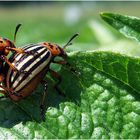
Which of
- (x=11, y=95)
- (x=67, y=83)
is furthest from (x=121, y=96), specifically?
(x=11, y=95)

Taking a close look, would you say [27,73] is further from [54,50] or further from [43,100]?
[54,50]

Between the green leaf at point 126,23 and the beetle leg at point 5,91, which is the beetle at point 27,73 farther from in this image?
the green leaf at point 126,23

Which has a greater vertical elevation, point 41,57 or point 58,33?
point 41,57

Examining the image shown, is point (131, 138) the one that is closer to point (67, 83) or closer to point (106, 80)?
point (106, 80)

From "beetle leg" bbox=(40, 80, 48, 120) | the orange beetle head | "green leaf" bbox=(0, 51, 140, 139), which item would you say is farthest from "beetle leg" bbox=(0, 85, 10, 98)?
the orange beetle head

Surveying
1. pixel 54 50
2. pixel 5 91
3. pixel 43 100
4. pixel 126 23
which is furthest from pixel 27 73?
pixel 126 23

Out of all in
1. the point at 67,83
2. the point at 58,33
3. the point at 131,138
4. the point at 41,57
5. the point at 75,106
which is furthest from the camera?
the point at 58,33

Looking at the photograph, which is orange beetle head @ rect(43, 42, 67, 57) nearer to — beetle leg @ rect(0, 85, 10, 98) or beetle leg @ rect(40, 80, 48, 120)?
beetle leg @ rect(40, 80, 48, 120)

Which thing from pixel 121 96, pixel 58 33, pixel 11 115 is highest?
pixel 121 96
